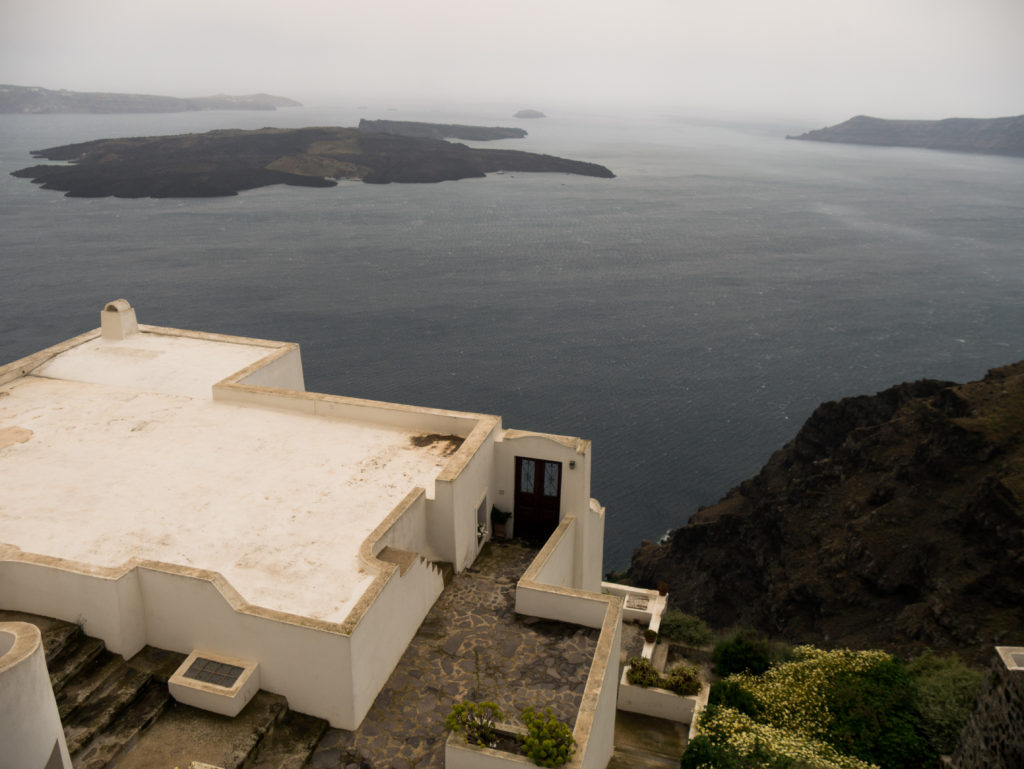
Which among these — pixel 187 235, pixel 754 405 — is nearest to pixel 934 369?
pixel 754 405

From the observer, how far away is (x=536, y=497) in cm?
1992

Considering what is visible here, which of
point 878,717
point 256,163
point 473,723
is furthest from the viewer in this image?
point 256,163

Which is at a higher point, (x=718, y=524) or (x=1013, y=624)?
(x=1013, y=624)

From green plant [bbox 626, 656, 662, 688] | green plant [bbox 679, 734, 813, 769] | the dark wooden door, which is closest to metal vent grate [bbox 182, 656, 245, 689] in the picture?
the dark wooden door

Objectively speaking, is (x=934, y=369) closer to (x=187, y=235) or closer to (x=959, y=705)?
(x=959, y=705)

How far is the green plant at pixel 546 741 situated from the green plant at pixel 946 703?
13337mm

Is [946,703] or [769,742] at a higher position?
[769,742]

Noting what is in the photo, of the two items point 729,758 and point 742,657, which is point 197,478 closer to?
point 729,758

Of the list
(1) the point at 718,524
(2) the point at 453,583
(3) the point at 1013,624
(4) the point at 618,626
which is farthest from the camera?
(1) the point at 718,524

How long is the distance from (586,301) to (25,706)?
81.2 meters

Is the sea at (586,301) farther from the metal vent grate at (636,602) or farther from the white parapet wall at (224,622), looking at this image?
the white parapet wall at (224,622)

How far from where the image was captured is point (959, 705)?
67.4 ft

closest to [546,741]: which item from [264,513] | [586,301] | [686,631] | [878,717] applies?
[264,513]

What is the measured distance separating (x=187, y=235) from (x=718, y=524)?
90441 millimetres
